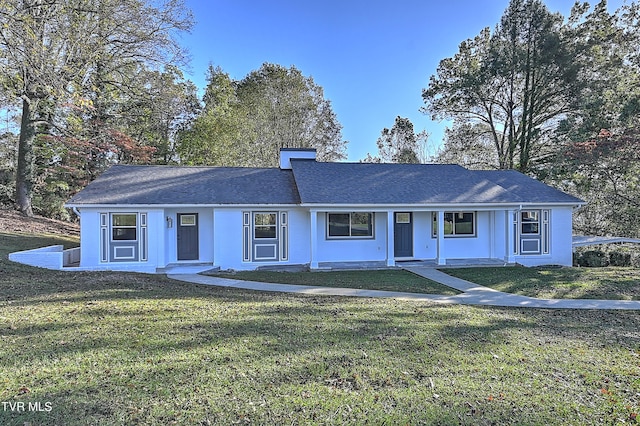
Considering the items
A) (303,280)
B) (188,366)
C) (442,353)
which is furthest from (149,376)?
(303,280)

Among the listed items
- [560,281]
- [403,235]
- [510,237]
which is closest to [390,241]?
[403,235]

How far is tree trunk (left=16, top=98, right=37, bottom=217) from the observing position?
60.8ft

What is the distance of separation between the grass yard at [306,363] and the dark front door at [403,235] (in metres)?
7.35

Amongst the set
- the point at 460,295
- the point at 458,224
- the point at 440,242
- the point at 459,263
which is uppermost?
the point at 458,224

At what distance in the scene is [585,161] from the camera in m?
17.0

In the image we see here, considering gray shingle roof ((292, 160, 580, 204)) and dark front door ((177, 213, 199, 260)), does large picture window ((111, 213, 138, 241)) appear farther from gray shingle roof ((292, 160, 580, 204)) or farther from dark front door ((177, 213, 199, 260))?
gray shingle roof ((292, 160, 580, 204))

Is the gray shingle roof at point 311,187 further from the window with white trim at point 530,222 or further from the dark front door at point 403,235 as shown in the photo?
the dark front door at point 403,235

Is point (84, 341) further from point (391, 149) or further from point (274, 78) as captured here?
point (391, 149)

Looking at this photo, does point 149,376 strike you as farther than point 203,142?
No

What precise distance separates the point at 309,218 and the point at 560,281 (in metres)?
8.19

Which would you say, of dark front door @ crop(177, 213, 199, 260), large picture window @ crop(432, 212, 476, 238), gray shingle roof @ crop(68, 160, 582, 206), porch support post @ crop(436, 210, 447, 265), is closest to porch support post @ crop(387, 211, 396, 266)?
gray shingle roof @ crop(68, 160, 582, 206)

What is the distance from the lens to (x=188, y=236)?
13391 mm

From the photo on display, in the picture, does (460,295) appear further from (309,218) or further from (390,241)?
(309,218)

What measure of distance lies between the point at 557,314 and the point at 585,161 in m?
12.8
